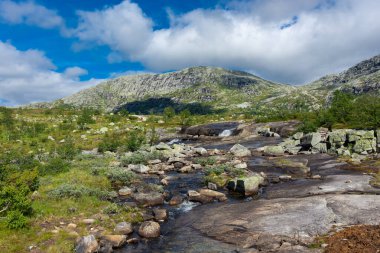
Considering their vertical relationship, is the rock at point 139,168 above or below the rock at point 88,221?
above

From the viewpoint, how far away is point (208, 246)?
2067 cm

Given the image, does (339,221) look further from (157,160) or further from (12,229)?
(157,160)

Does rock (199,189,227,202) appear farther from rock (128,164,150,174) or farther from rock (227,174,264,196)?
rock (128,164,150,174)

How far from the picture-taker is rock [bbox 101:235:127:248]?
2155 cm

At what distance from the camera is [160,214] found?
Result: 90.4 ft

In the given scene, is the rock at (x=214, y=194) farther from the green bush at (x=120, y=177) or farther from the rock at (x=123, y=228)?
the rock at (x=123, y=228)

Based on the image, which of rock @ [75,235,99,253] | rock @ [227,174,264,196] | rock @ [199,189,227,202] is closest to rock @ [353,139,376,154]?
rock @ [227,174,264,196]

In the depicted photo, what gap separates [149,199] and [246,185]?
33.4 feet

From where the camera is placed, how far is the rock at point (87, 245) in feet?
66.3

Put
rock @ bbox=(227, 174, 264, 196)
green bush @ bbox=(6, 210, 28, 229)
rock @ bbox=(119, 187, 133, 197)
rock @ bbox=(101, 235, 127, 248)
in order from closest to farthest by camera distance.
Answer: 1. rock @ bbox=(101, 235, 127, 248)
2. green bush @ bbox=(6, 210, 28, 229)
3. rock @ bbox=(227, 174, 264, 196)
4. rock @ bbox=(119, 187, 133, 197)

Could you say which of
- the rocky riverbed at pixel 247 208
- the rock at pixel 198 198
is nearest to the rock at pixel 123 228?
the rocky riverbed at pixel 247 208

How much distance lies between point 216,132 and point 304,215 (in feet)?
330

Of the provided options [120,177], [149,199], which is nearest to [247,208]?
[149,199]

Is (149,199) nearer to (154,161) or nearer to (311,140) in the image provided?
Answer: (154,161)
